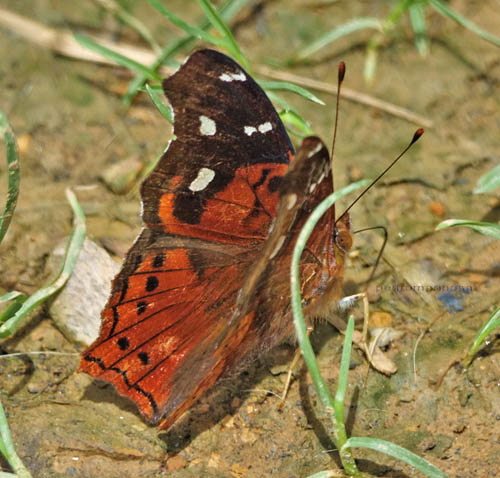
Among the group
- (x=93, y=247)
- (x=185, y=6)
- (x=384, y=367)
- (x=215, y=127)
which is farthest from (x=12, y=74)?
(x=384, y=367)

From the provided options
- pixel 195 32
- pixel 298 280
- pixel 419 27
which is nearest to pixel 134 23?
pixel 195 32

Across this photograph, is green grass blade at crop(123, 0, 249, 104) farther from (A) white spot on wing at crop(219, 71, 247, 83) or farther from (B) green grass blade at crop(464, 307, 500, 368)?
(B) green grass blade at crop(464, 307, 500, 368)

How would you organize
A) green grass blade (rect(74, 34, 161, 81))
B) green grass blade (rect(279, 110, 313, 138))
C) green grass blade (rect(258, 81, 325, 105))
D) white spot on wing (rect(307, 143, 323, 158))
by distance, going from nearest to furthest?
1. white spot on wing (rect(307, 143, 323, 158))
2. green grass blade (rect(258, 81, 325, 105))
3. green grass blade (rect(279, 110, 313, 138))
4. green grass blade (rect(74, 34, 161, 81))

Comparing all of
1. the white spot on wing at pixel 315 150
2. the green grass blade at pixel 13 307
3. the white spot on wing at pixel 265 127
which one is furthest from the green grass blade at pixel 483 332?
the green grass blade at pixel 13 307

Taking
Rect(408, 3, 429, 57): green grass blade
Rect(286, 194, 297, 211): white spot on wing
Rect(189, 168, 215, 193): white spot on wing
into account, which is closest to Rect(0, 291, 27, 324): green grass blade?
Rect(189, 168, 215, 193): white spot on wing

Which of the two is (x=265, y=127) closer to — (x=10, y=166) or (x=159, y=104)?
(x=159, y=104)

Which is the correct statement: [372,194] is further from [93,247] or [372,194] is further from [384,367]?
[93,247]

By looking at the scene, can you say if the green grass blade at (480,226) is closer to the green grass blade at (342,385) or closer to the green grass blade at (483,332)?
the green grass blade at (483,332)

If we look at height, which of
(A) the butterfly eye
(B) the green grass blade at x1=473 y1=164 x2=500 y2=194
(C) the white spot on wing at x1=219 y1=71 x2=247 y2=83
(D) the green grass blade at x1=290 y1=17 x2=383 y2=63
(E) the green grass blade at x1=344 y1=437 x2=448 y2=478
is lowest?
(E) the green grass blade at x1=344 y1=437 x2=448 y2=478
